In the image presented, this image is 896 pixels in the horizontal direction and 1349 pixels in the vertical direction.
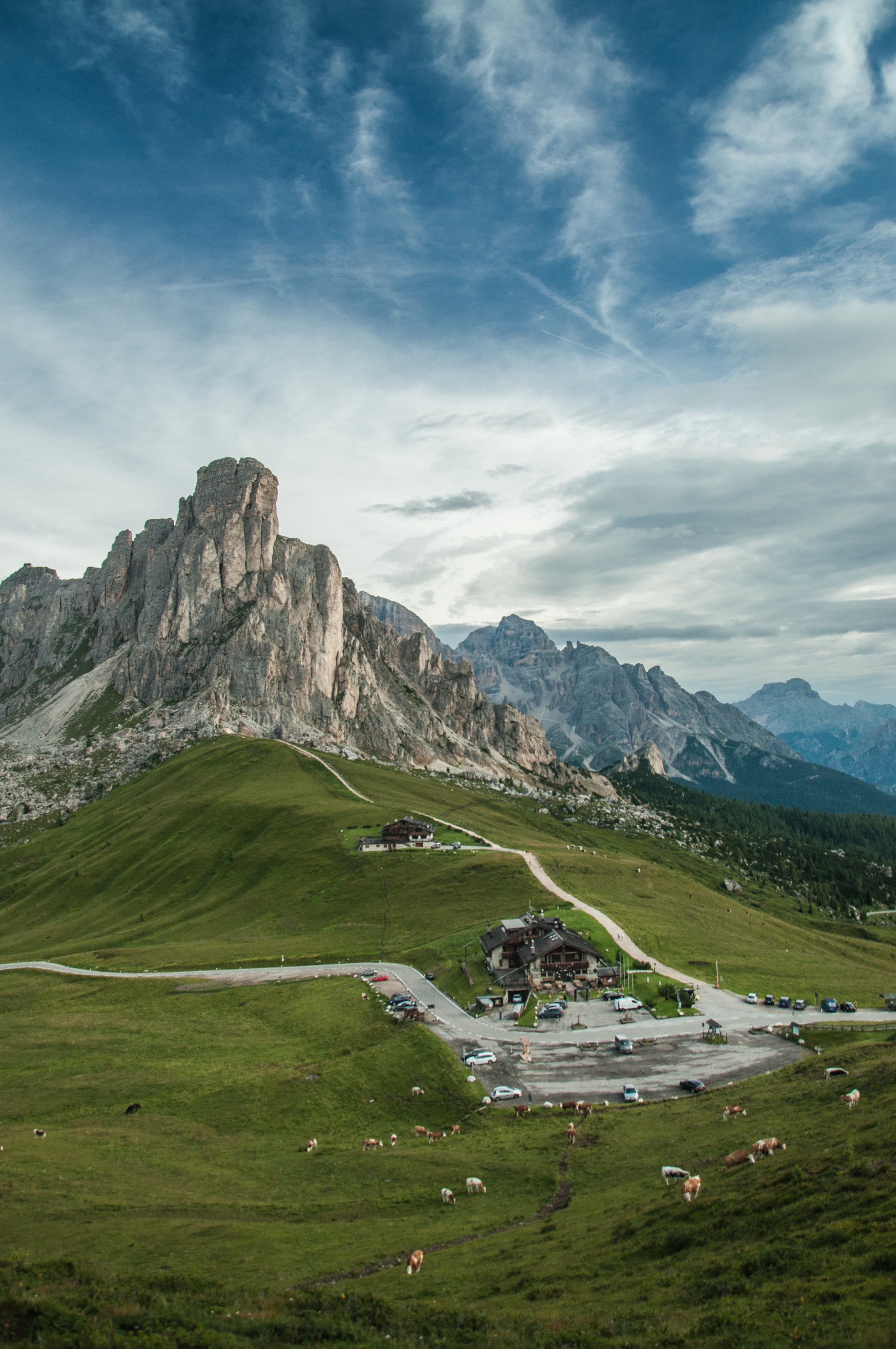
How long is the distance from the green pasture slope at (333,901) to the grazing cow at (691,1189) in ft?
161

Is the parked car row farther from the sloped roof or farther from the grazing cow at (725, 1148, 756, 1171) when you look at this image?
the grazing cow at (725, 1148, 756, 1171)

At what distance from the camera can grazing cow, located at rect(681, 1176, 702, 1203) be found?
31.1 meters

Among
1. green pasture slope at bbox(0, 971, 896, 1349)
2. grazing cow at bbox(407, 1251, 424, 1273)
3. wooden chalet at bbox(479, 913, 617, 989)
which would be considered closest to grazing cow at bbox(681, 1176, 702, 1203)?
green pasture slope at bbox(0, 971, 896, 1349)

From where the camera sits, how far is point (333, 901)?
12431 cm

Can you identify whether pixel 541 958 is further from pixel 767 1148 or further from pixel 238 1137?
pixel 767 1148

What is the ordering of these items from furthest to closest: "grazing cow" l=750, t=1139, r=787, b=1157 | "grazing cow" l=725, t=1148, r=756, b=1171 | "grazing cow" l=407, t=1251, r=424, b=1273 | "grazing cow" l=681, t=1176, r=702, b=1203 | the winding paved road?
1. the winding paved road
2. "grazing cow" l=750, t=1139, r=787, b=1157
3. "grazing cow" l=725, t=1148, r=756, b=1171
4. "grazing cow" l=681, t=1176, r=702, b=1203
5. "grazing cow" l=407, t=1251, r=424, b=1273

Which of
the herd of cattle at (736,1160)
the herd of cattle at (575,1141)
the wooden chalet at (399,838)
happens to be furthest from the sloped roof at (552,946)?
the wooden chalet at (399,838)

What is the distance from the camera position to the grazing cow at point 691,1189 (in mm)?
31109

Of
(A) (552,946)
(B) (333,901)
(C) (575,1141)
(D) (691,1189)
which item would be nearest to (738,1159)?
(D) (691,1189)

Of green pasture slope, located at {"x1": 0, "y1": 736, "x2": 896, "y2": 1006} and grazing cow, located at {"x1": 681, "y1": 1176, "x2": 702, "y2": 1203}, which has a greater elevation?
grazing cow, located at {"x1": 681, "y1": 1176, "x2": 702, "y2": 1203}

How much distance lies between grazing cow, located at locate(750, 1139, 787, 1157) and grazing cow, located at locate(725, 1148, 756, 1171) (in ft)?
1.05

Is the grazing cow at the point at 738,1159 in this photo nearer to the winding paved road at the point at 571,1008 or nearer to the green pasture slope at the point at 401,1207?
the green pasture slope at the point at 401,1207

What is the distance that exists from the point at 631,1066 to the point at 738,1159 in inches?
982

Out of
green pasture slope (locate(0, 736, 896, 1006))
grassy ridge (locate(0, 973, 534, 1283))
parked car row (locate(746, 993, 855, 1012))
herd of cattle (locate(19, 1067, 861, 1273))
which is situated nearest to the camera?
herd of cattle (locate(19, 1067, 861, 1273))
